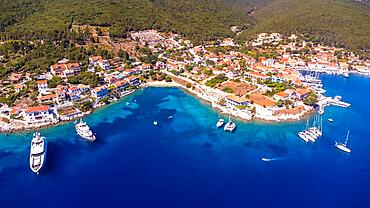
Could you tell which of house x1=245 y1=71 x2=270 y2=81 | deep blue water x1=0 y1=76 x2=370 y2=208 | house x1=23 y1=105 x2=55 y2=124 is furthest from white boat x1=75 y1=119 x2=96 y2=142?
house x1=245 y1=71 x2=270 y2=81

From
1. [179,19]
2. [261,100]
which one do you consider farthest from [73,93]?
[179,19]

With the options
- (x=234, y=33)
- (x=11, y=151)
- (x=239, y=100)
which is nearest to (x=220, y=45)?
(x=234, y=33)

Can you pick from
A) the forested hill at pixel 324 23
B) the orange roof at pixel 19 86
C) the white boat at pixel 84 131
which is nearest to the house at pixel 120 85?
the white boat at pixel 84 131

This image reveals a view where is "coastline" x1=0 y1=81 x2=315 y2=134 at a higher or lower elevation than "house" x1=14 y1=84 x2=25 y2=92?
lower

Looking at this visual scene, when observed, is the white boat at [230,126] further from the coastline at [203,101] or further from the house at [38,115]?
the house at [38,115]

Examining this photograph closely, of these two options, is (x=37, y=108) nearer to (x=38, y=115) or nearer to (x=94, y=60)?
(x=38, y=115)

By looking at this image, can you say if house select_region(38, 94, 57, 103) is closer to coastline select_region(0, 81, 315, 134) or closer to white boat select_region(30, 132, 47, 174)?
coastline select_region(0, 81, 315, 134)
